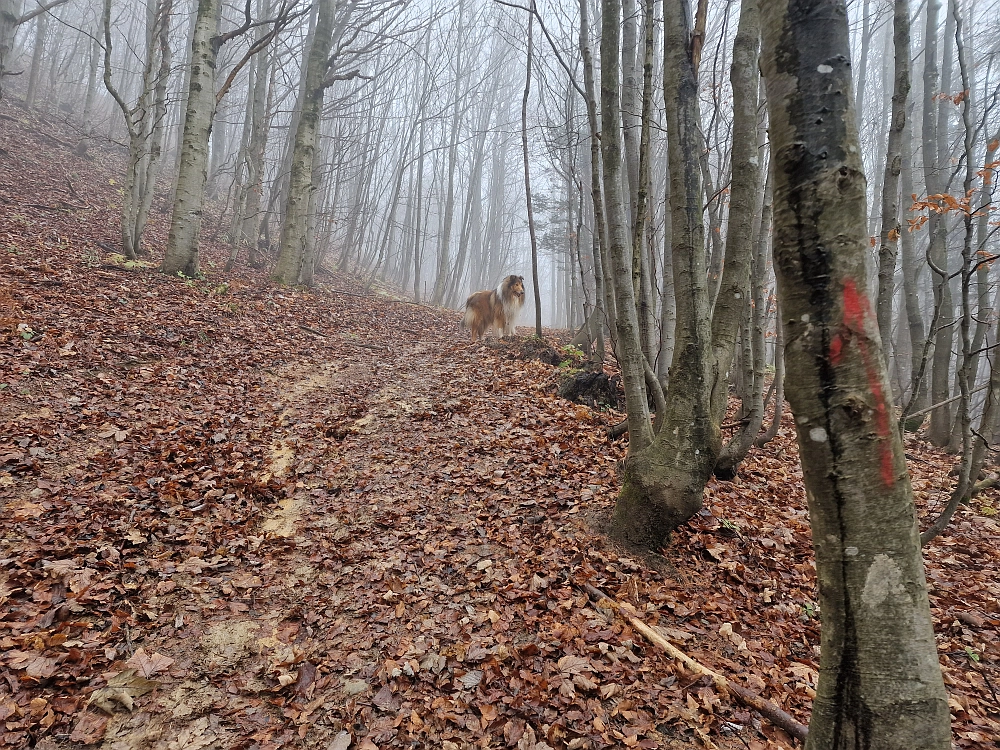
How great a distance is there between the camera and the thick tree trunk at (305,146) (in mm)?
12055

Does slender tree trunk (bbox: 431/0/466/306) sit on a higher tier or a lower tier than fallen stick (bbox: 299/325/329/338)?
higher

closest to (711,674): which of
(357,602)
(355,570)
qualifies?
(357,602)

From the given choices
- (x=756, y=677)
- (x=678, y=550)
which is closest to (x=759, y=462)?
(x=678, y=550)

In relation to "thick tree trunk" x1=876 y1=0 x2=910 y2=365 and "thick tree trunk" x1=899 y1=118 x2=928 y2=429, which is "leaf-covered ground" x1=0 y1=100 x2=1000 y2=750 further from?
"thick tree trunk" x1=876 y1=0 x2=910 y2=365

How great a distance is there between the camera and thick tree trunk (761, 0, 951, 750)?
1375 mm

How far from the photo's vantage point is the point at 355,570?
12.6 feet

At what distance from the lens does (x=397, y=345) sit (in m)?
10.9

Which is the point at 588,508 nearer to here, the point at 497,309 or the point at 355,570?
the point at 355,570

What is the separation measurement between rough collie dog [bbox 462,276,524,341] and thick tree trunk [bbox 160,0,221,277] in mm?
5901

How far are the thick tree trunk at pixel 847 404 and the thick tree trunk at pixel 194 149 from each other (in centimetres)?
1067

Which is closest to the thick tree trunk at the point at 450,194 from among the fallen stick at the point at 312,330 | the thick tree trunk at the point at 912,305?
the fallen stick at the point at 312,330

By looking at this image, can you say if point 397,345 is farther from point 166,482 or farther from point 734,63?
point 734,63

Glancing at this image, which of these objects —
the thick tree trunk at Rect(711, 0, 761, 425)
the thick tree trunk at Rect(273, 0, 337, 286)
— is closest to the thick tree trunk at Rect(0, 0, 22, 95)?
the thick tree trunk at Rect(273, 0, 337, 286)

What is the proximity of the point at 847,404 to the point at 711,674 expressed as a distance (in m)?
2.19
